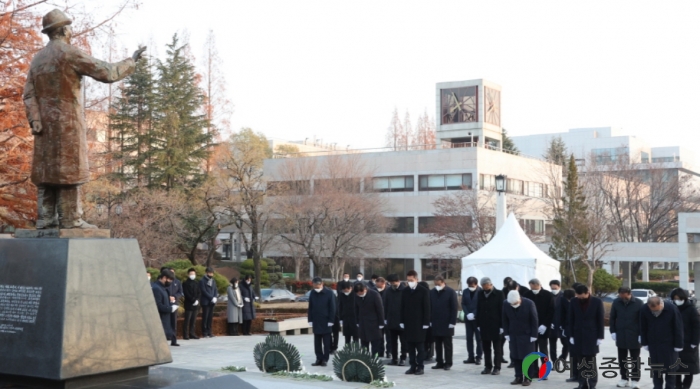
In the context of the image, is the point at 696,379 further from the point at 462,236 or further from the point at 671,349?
the point at 462,236

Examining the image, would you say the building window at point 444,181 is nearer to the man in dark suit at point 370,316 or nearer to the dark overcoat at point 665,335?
the man in dark suit at point 370,316

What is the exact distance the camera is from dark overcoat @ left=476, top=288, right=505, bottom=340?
13.6 metres

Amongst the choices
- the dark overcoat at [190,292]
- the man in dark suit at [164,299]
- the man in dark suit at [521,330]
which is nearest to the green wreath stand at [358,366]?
the man in dark suit at [521,330]

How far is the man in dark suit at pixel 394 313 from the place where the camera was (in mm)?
14398

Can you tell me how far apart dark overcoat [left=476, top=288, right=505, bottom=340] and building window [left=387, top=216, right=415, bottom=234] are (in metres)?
40.4

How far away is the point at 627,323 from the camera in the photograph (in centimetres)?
1171

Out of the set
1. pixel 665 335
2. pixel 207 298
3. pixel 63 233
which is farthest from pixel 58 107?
pixel 207 298

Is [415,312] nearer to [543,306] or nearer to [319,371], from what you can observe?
[319,371]

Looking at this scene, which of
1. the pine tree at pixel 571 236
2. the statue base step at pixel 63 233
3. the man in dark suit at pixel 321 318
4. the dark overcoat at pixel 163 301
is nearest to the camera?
the statue base step at pixel 63 233

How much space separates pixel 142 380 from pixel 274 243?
42063 mm

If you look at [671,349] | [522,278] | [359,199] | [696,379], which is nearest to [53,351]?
[671,349]

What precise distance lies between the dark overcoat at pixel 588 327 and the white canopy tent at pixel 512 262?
9252mm

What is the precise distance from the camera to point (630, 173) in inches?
2132

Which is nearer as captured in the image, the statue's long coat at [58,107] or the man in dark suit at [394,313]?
the statue's long coat at [58,107]
